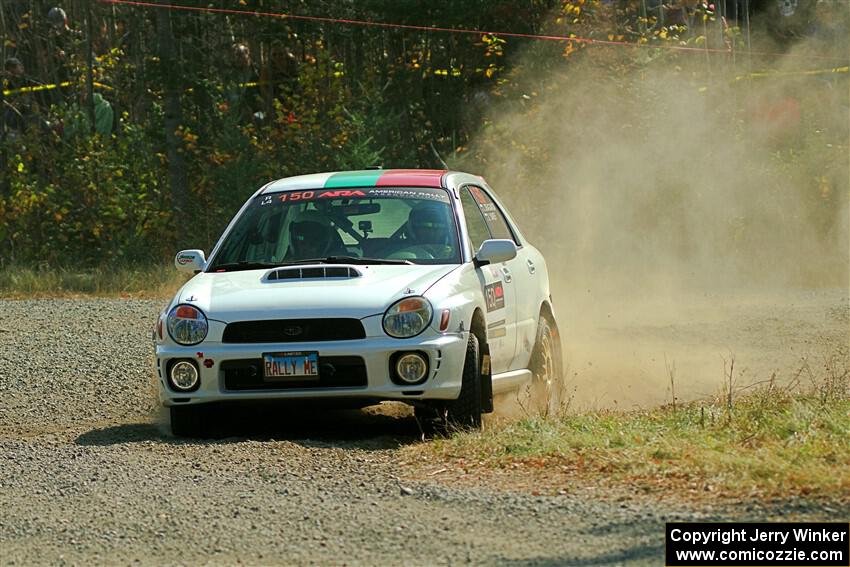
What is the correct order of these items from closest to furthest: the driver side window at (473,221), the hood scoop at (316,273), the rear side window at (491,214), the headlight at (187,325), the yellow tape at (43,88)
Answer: the headlight at (187,325) → the hood scoop at (316,273) → the driver side window at (473,221) → the rear side window at (491,214) → the yellow tape at (43,88)

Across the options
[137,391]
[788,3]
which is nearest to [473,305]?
[137,391]

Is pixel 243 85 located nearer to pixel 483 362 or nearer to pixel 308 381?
pixel 483 362

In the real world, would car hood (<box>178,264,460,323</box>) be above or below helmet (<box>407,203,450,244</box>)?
below

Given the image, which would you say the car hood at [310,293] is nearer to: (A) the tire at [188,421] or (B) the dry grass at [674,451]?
(A) the tire at [188,421]

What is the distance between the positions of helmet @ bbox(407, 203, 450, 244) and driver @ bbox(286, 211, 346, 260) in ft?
1.60

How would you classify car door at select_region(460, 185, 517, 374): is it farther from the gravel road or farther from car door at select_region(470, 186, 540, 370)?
the gravel road

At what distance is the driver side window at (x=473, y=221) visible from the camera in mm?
9992

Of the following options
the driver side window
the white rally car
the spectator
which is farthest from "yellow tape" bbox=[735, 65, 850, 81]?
the white rally car

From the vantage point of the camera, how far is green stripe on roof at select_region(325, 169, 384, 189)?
10.1 meters

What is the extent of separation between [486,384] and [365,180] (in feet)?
6.27

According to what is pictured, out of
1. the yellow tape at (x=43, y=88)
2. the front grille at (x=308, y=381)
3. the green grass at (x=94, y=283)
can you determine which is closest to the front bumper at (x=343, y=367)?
the front grille at (x=308, y=381)

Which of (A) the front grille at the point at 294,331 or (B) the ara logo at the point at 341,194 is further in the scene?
(B) the ara logo at the point at 341,194

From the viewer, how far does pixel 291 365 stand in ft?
28.1

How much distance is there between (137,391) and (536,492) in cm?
534
